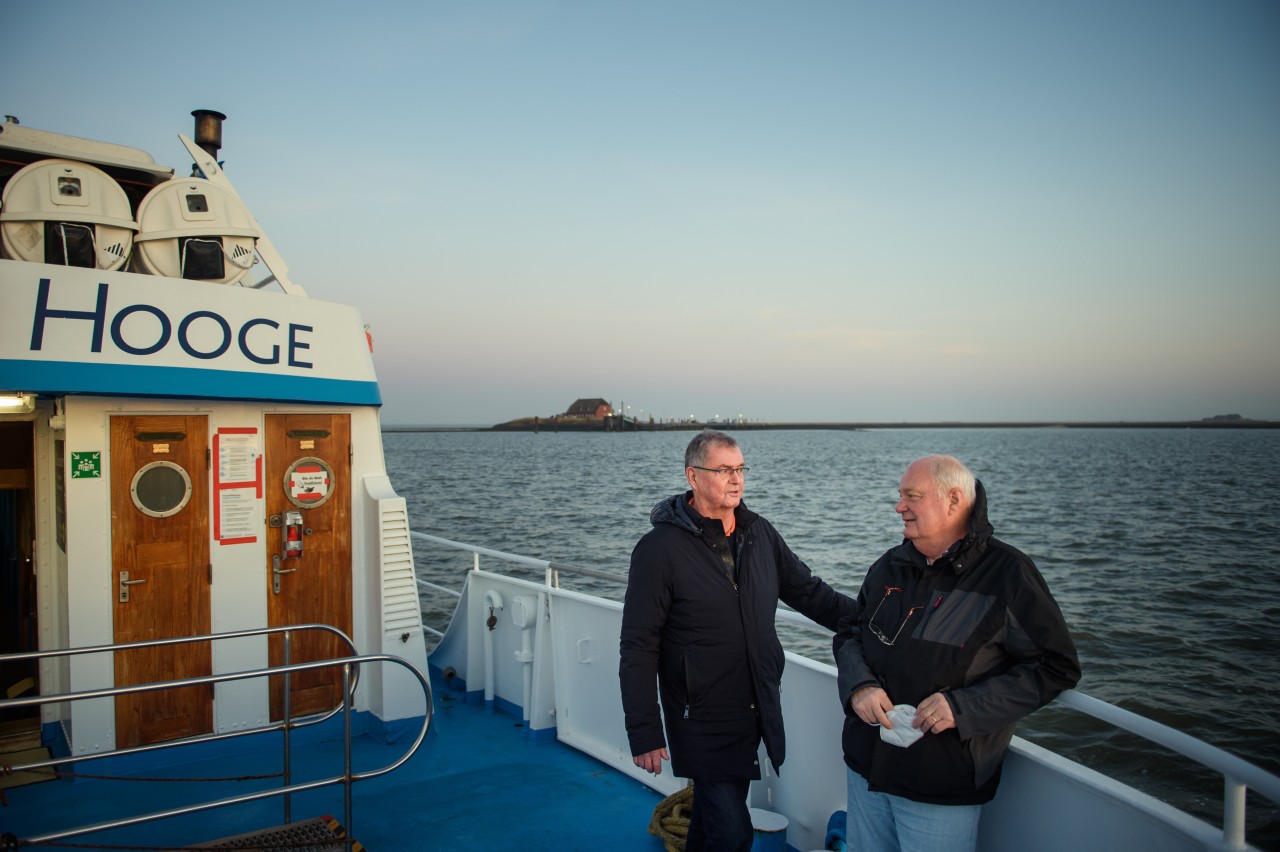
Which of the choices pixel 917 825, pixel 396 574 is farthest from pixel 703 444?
pixel 396 574

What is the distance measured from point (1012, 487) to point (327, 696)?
43711 mm

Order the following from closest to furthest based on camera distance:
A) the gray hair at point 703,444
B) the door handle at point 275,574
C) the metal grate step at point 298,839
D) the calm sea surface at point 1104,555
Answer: the gray hair at point 703,444 → the metal grate step at point 298,839 → the door handle at point 275,574 → the calm sea surface at point 1104,555

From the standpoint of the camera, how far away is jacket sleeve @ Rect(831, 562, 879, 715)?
2.40 meters

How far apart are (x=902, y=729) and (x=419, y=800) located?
3.01 meters

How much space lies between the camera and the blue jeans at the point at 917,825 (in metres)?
2.29

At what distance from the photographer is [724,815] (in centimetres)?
269

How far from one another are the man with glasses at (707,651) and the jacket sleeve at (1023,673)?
2.39 ft

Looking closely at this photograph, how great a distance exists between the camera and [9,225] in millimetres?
4609

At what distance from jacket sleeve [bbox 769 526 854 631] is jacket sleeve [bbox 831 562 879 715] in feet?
0.99

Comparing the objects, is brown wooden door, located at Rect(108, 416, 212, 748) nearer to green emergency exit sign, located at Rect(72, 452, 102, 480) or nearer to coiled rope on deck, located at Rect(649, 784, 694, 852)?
green emergency exit sign, located at Rect(72, 452, 102, 480)

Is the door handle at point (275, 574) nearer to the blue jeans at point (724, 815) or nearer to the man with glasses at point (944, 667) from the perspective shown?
the blue jeans at point (724, 815)

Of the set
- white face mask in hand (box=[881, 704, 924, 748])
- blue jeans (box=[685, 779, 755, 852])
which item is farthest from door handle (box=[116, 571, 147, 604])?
white face mask in hand (box=[881, 704, 924, 748])

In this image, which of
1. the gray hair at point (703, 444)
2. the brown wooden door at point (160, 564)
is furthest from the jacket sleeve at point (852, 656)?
the brown wooden door at point (160, 564)

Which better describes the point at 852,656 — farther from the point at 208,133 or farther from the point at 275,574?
the point at 208,133
